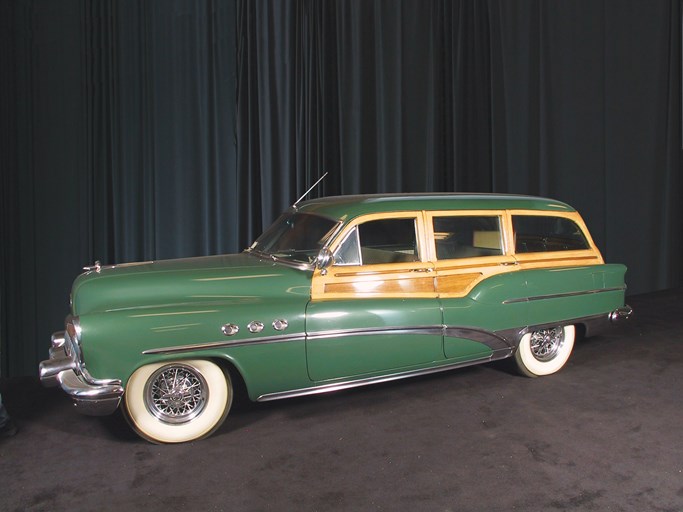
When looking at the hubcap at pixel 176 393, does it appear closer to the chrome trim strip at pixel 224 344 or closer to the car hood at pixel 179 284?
the chrome trim strip at pixel 224 344

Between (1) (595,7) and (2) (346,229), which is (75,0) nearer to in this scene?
(2) (346,229)

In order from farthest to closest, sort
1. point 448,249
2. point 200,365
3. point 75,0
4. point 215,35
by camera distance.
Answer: point 215,35
point 75,0
point 448,249
point 200,365

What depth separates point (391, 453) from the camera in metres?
2.70

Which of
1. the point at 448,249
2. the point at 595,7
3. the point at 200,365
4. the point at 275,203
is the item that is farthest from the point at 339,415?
the point at 595,7

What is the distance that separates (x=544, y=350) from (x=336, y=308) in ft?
5.10

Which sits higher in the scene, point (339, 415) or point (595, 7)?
point (595, 7)

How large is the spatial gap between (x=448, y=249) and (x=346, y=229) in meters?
0.67

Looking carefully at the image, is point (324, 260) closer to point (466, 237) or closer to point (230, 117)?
point (466, 237)

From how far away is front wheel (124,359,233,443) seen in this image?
2.71 m

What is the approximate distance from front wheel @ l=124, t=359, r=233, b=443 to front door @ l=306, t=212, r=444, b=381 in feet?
1.45

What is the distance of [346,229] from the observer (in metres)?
3.13

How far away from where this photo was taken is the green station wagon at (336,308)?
269 cm

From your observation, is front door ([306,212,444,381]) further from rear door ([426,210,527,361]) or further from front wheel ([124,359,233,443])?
front wheel ([124,359,233,443])

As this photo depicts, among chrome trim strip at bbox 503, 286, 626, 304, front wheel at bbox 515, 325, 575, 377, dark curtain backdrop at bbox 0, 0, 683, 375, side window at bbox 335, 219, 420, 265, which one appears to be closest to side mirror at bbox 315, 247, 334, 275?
side window at bbox 335, 219, 420, 265
